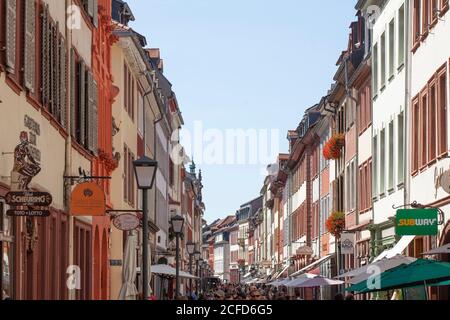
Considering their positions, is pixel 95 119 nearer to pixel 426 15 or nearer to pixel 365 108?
pixel 426 15

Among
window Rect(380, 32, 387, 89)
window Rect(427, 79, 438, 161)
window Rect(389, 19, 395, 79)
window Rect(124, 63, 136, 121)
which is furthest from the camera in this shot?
window Rect(124, 63, 136, 121)

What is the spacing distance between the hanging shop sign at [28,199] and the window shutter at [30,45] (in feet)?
11.5

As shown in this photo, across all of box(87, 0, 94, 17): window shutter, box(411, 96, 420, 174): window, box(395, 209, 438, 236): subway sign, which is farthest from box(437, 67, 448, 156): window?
box(87, 0, 94, 17): window shutter

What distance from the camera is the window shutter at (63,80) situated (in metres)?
22.6

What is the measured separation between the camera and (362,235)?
44.6 metres

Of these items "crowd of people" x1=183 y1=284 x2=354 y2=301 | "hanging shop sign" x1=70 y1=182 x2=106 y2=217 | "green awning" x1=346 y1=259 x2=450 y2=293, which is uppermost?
"hanging shop sign" x1=70 y1=182 x2=106 y2=217

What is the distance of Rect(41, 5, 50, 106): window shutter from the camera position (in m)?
19.8

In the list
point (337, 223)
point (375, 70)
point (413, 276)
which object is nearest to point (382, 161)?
point (375, 70)

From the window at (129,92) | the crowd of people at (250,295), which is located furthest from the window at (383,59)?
the window at (129,92)

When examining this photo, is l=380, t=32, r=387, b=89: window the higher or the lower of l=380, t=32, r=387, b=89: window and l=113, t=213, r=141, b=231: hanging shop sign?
the higher

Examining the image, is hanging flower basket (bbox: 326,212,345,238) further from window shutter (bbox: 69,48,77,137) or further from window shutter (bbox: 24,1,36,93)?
window shutter (bbox: 24,1,36,93)

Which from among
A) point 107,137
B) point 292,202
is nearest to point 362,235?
point 107,137

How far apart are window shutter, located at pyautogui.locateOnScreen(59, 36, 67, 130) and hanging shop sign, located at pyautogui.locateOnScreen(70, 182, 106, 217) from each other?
141cm
